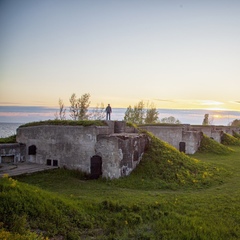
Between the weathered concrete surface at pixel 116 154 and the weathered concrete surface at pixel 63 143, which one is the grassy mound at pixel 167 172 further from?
the weathered concrete surface at pixel 63 143

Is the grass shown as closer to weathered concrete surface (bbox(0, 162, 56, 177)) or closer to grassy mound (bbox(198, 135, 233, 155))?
weathered concrete surface (bbox(0, 162, 56, 177))

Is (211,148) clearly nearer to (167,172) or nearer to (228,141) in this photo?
(228,141)

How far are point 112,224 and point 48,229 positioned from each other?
1.77m

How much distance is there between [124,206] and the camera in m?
8.35

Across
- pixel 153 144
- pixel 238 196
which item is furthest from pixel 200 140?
pixel 238 196

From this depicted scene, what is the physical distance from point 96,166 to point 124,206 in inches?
170

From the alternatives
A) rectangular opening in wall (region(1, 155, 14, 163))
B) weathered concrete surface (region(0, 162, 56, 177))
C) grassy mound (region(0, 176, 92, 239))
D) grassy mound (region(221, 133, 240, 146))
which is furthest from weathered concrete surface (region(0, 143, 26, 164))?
grassy mound (region(221, 133, 240, 146))

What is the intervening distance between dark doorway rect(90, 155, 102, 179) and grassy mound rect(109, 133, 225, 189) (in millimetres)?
1128

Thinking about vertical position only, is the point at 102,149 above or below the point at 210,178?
above

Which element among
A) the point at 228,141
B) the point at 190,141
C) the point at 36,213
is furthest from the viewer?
the point at 228,141

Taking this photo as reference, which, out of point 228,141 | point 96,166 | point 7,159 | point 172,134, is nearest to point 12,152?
point 7,159

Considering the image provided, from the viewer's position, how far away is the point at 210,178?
40.8ft

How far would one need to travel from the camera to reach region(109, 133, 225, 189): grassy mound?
11.5 m

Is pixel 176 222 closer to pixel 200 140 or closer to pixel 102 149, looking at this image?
pixel 102 149
